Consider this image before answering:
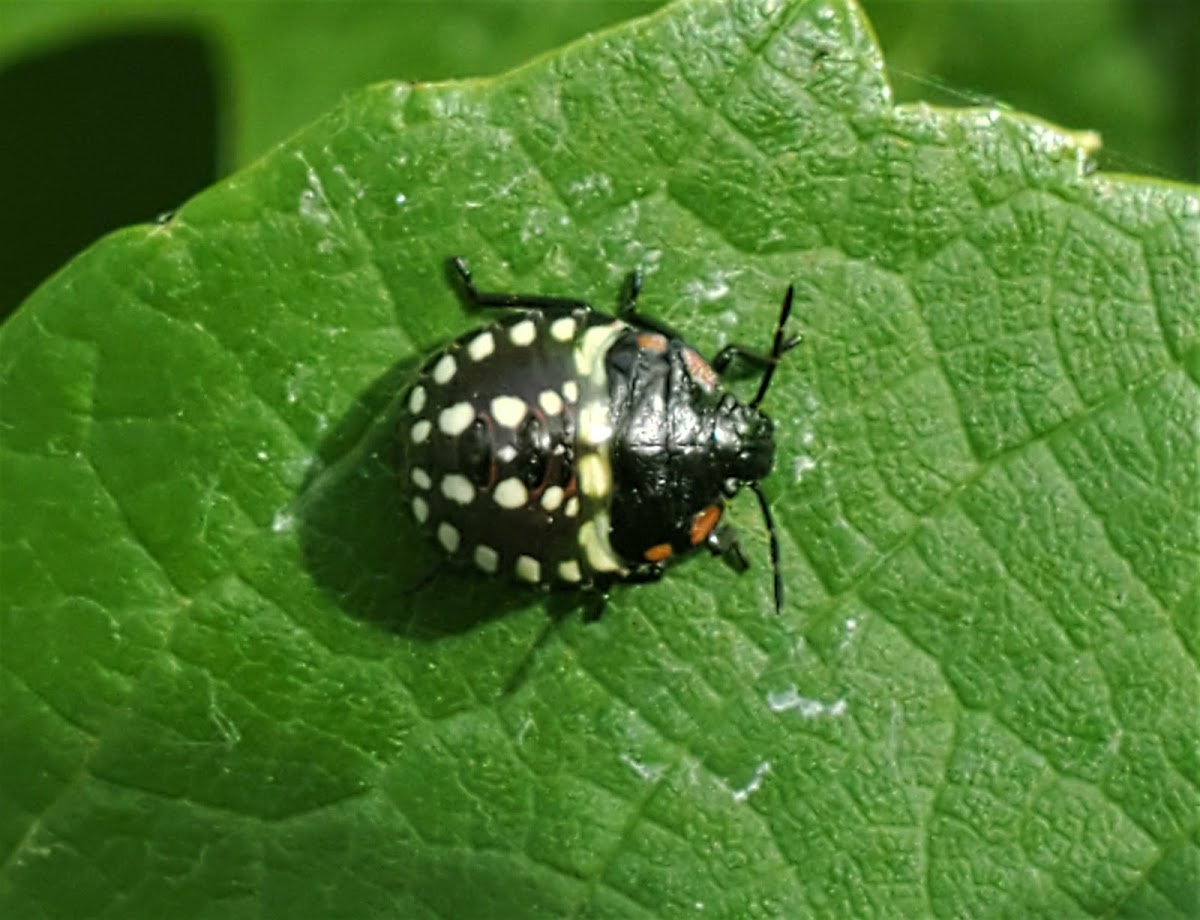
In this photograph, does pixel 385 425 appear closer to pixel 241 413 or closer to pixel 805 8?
pixel 241 413

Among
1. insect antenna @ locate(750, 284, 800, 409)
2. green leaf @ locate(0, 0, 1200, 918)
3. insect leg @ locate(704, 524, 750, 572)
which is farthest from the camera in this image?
insect leg @ locate(704, 524, 750, 572)

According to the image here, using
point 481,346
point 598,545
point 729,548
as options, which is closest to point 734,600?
point 729,548

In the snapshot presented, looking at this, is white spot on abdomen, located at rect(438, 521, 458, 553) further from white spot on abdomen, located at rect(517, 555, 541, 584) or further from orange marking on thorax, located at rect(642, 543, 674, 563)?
orange marking on thorax, located at rect(642, 543, 674, 563)

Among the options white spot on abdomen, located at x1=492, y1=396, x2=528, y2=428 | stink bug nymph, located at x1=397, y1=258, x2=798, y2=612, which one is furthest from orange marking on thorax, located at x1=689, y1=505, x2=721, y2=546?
white spot on abdomen, located at x1=492, y1=396, x2=528, y2=428

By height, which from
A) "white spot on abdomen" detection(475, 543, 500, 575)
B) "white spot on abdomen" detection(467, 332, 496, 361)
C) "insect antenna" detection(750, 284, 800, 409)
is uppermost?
"insect antenna" detection(750, 284, 800, 409)

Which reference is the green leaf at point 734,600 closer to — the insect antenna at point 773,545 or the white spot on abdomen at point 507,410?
the insect antenna at point 773,545

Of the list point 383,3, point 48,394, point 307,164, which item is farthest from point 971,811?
point 383,3

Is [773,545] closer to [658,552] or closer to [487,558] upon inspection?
[658,552]
